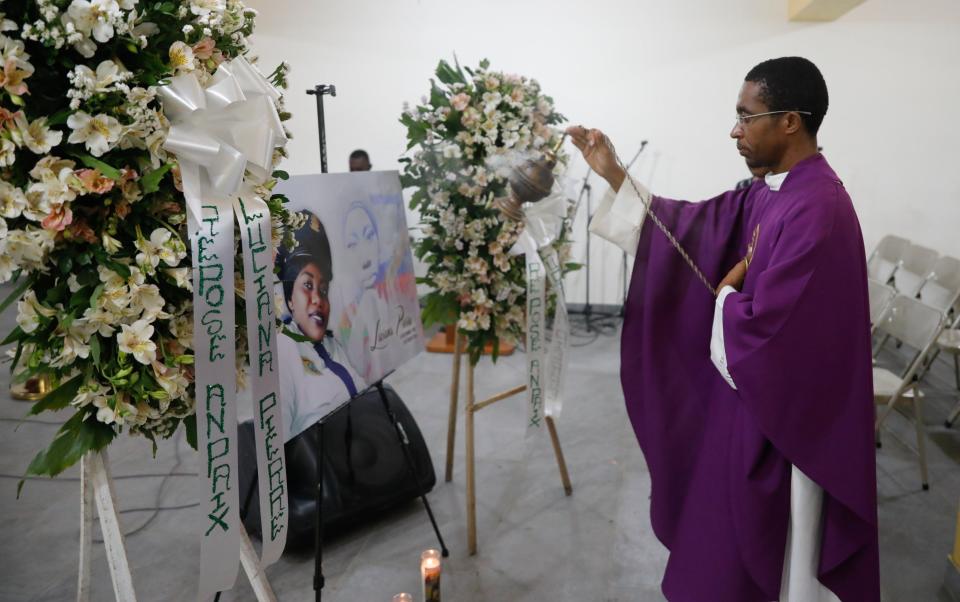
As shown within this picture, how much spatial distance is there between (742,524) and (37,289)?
1.67m

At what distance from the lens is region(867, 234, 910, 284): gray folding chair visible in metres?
4.84

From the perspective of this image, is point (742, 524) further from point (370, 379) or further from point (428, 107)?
point (428, 107)

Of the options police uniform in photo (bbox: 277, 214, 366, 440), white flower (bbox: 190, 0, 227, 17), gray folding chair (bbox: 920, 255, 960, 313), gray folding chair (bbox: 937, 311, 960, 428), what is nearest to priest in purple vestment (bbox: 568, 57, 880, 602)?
police uniform in photo (bbox: 277, 214, 366, 440)

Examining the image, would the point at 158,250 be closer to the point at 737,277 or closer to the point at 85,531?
the point at 85,531

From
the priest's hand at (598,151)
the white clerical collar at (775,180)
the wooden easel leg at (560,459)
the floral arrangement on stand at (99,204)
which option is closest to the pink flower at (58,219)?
the floral arrangement on stand at (99,204)

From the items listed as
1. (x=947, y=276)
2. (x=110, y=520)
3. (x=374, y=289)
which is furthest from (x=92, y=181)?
(x=947, y=276)

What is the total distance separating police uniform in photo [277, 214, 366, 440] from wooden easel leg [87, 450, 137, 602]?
593 mm

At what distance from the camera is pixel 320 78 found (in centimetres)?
585

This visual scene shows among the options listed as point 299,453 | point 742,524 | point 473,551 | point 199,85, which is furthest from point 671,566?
point 199,85

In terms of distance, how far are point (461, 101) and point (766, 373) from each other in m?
1.31

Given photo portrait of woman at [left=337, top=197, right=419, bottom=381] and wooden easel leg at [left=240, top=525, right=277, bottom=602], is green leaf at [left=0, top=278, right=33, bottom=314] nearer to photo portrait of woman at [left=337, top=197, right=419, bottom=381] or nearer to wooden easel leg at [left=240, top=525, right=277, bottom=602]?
wooden easel leg at [left=240, top=525, right=277, bottom=602]

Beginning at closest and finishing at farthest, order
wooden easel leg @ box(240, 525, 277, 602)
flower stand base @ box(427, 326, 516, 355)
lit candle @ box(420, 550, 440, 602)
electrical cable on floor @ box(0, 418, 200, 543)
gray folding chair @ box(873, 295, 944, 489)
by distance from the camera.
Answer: wooden easel leg @ box(240, 525, 277, 602)
lit candle @ box(420, 550, 440, 602)
electrical cable on floor @ box(0, 418, 200, 543)
gray folding chair @ box(873, 295, 944, 489)
flower stand base @ box(427, 326, 516, 355)

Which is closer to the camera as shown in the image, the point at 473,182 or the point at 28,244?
the point at 28,244

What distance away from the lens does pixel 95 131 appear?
104cm
